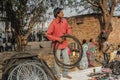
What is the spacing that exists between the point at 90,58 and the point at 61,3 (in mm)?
8488

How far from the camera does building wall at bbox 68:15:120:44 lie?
25.8 m

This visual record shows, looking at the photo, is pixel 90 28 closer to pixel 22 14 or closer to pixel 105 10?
pixel 105 10

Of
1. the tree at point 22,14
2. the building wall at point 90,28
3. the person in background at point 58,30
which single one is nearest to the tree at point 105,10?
the building wall at point 90,28

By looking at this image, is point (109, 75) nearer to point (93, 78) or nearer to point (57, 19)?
point (93, 78)

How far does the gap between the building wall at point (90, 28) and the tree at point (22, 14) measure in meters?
4.51

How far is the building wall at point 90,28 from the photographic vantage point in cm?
2580

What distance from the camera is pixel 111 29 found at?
25.6 metres

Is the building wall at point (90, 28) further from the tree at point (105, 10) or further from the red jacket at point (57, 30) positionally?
the red jacket at point (57, 30)

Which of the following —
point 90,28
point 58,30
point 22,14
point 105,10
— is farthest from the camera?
point 90,28

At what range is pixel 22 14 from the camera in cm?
2123

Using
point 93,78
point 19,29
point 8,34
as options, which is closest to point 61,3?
point 19,29

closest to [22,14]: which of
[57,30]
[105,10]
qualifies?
[105,10]

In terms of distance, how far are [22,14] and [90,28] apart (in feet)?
20.5

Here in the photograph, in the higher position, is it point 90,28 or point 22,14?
point 22,14
